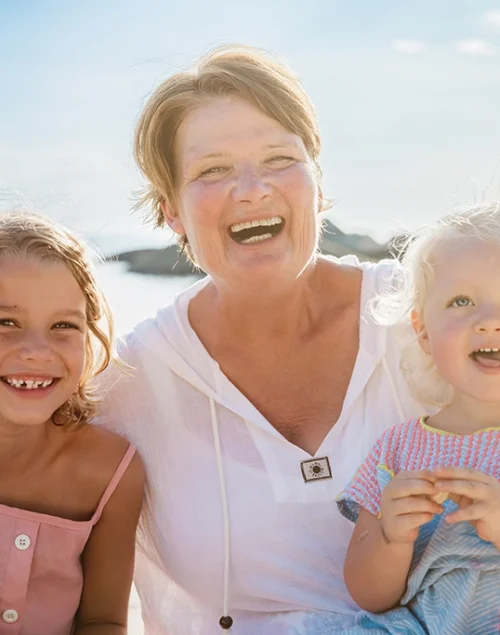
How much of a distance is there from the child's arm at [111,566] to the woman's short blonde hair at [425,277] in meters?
0.96

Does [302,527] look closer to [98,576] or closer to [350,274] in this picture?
[98,576]

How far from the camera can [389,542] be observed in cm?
254

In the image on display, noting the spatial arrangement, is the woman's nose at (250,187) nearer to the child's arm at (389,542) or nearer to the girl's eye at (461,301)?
the girl's eye at (461,301)

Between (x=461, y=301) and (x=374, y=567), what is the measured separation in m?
0.73

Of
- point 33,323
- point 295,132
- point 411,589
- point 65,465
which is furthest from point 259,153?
point 411,589

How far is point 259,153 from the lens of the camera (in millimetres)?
3188

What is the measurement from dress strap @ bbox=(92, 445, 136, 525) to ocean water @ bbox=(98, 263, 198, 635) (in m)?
0.46

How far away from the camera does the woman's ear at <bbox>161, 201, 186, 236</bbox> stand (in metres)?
3.51

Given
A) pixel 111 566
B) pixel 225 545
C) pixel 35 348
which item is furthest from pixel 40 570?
pixel 35 348

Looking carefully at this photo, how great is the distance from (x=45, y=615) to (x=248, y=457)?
782mm

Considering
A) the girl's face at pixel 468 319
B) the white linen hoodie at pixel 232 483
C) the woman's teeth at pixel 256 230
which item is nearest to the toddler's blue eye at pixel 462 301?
the girl's face at pixel 468 319

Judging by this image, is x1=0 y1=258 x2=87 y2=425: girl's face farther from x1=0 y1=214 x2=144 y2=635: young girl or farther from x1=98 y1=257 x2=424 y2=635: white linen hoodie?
x1=98 y1=257 x2=424 y2=635: white linen hoodie

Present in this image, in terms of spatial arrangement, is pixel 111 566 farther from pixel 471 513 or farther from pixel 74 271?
pixel 471 513

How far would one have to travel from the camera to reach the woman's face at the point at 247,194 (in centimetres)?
316
